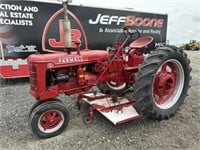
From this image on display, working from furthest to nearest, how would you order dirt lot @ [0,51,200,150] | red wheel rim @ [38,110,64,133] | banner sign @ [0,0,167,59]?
banner sign @ [0,0,167,59]
red wheel rim @ [38,110,64,133]
dirt lot @ [0,51,200,150]

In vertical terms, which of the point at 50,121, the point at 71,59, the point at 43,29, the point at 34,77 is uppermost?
the point at 43,29

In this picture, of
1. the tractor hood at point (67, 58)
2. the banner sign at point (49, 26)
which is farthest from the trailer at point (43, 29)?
the tractor hood at point (67, 58)

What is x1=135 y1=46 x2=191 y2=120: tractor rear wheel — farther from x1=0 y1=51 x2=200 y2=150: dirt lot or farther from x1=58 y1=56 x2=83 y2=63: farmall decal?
x1=58 y1=56 x2=83 y2=63: farmall decal

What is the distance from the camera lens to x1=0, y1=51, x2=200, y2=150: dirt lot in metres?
2.73

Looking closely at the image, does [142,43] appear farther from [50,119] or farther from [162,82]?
[50,119]

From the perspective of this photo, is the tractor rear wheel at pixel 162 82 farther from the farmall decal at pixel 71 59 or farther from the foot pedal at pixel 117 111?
the farmall decal at pixel 71 59

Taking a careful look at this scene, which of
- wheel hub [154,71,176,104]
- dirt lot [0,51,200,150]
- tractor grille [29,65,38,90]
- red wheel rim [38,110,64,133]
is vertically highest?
tractor grille [29,65,38,90]

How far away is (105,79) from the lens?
355 cm

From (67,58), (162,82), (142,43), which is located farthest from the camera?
(142,43)

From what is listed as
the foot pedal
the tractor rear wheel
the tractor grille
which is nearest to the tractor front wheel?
the tractor grille

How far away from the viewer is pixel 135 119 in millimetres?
3301

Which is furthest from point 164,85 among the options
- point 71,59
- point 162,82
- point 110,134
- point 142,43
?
point 71,59

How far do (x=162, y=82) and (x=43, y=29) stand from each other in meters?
3.89

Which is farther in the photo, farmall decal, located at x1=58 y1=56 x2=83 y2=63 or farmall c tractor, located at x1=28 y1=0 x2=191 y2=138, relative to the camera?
farmall decal, located at x1=58 y1=56 x2=83 y2=63
